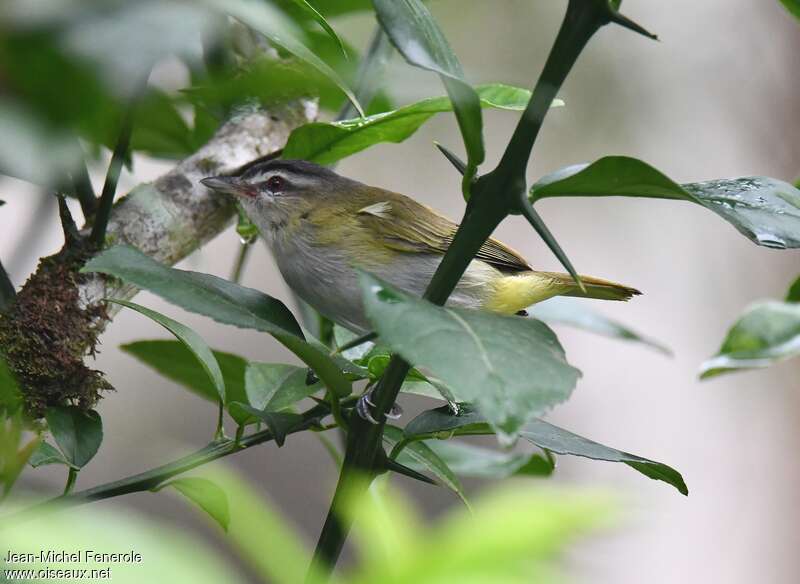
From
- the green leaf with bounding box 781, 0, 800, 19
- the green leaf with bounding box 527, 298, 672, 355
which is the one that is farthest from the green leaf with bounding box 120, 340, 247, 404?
the green leaf with bounding box 781, 0, 800, 19

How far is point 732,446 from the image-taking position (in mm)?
4969

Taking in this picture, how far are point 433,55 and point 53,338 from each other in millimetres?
702

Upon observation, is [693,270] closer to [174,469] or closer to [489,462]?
[489,462]

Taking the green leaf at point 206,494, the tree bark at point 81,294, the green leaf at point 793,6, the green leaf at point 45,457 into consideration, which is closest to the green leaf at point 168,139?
the tree bark at point 81,294

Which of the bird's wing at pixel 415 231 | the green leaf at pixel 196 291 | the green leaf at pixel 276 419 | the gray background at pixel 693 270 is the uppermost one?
the gray background at pixel 693 270

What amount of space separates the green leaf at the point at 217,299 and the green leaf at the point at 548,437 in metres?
0.10

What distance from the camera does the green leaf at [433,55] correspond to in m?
0.87

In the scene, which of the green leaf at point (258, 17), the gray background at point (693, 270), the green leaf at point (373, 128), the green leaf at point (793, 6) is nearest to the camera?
the green leaf at point (258, 17)

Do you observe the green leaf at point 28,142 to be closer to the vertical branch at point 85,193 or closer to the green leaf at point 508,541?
the green leaf at point 508,541

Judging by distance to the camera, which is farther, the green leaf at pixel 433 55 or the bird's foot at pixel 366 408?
the bird's foot at pixel 366 408

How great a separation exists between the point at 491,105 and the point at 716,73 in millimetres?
4049

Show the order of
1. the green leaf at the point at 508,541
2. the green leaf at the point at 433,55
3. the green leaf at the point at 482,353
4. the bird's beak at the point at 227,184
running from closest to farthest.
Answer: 1. the green leaf at the point at 508,541
2. the green leaf at the point at 482,353
3. the green leaf at the point at 433,55
4. the bird's beak at the point at 227,184

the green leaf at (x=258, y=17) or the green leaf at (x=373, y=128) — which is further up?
the green leaf at (x=373, y=128)

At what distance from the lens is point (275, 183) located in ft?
6.28
